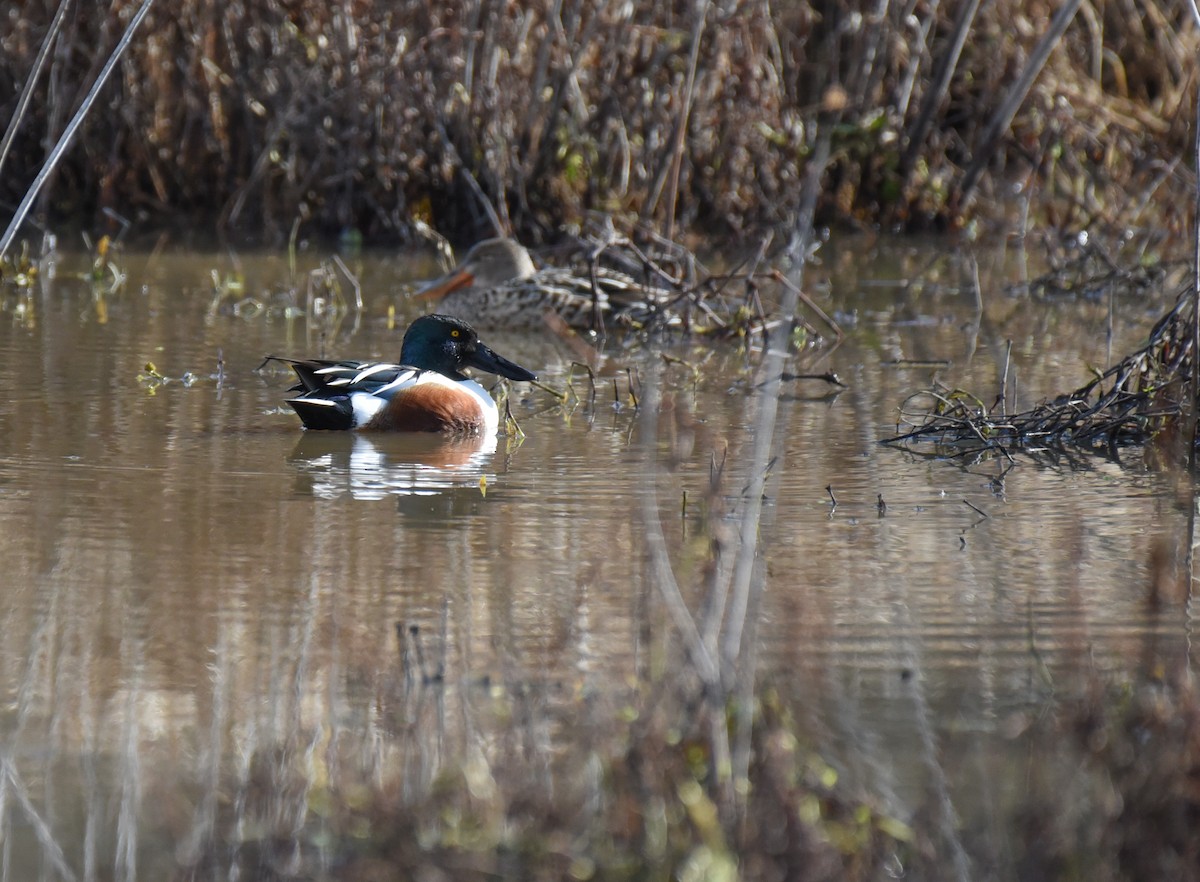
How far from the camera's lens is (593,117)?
11570 mm

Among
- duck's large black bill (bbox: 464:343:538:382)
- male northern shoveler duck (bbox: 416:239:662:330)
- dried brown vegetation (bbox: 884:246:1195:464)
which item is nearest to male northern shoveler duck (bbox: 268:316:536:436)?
duck's large black bill (bbox: 464:343:538:382)

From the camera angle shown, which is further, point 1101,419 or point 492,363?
point 492,363

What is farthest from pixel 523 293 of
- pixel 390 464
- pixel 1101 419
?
pixel 1101 419

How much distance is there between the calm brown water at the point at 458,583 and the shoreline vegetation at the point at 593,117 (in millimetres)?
4511

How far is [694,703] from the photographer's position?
9.02 feet

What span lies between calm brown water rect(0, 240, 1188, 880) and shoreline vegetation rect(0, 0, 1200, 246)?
14.8 feet

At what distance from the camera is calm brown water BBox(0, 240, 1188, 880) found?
312 cm

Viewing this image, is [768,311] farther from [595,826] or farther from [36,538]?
[595,826]

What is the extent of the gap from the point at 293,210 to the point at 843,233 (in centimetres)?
384

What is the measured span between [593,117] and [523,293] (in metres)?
2.88

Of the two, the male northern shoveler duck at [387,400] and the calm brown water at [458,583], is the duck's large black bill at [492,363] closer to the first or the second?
the calm brown water at [458,583]

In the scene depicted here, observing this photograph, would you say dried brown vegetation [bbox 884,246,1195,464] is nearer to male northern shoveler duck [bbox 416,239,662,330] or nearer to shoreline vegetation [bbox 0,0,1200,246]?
male northern shoveler duck [bbox 416,239,662,330]

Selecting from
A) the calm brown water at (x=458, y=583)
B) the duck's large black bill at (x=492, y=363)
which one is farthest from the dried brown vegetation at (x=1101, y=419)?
the duck's large black bill at (x=492, y=363)

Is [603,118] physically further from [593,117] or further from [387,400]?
[387,400]
